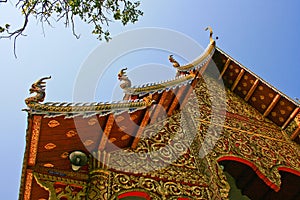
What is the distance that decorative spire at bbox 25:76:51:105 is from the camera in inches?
136

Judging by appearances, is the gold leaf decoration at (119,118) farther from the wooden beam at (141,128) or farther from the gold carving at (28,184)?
the gold carving at (28,184)

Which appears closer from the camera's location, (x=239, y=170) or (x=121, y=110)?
(x=121, y=110)

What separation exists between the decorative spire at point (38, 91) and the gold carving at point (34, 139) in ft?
0.57

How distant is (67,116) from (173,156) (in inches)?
68.1

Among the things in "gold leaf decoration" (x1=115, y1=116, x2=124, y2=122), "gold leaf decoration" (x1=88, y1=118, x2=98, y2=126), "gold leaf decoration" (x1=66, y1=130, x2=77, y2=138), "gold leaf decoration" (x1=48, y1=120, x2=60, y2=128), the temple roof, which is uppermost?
the temple roof

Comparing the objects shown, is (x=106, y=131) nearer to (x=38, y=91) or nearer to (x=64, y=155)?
(x=64, y=155)

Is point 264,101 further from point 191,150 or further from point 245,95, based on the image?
point 191,150

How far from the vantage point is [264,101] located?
7.52 m

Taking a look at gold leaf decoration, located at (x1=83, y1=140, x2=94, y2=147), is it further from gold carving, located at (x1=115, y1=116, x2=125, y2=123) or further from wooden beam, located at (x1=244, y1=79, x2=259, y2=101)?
wooden beam, located at (x1=244, y1=79, x2=259, y2=101)

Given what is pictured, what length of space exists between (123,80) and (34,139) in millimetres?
1912

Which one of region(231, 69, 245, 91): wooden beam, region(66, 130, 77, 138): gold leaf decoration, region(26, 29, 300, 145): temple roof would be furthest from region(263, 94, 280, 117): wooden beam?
region(66, 130, 77, 138): gold leaf decoration

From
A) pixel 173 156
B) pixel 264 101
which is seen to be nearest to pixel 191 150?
pixel 173 156

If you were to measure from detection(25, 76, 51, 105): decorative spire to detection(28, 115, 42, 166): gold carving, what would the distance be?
17 cm

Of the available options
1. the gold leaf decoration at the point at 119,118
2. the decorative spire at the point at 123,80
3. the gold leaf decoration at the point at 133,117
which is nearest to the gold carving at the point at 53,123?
the gold leaf decoration at the point at 119,118
